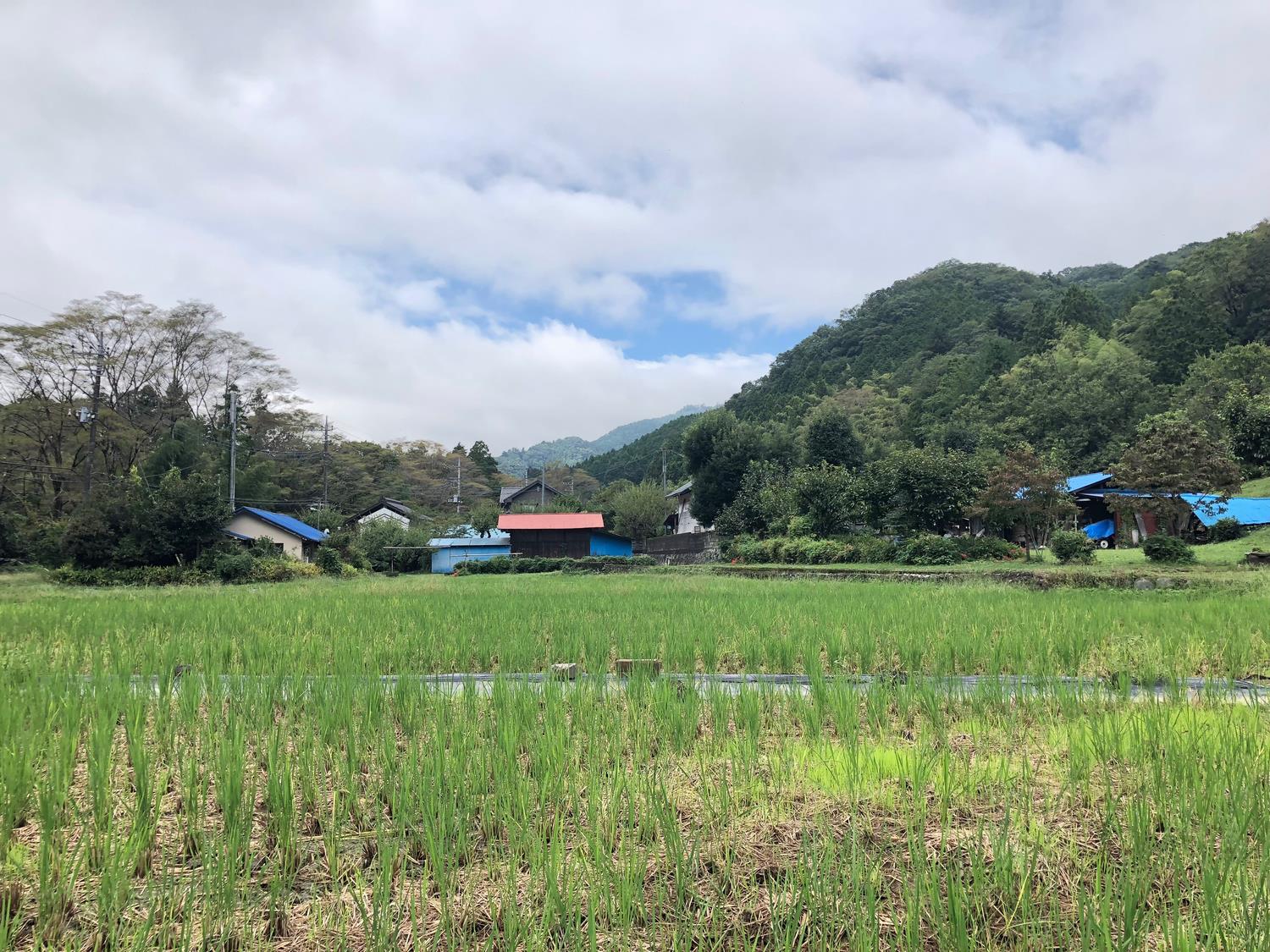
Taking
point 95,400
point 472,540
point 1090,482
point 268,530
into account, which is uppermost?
point 95,400

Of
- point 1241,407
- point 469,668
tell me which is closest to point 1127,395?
point 1241,407

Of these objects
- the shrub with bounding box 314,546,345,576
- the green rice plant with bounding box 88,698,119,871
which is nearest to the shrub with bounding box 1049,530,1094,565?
the green rice plant with bounding box 88,698,119,871

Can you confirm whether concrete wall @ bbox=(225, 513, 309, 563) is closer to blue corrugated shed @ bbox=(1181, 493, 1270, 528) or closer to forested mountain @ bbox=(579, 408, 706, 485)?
blue corrugated shed @ bbox=(1181, 493, 1270, 528)

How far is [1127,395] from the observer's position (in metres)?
33.8

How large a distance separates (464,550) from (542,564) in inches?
297

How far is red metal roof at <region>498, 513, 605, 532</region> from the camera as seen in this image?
34.4 meters

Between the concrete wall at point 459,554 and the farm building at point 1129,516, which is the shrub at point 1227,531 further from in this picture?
the concrete wall at point 459,554

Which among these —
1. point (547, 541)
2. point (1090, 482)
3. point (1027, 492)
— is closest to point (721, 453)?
point (547, 541)

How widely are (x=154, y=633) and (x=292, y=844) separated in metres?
5.93

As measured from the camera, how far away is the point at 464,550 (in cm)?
3616

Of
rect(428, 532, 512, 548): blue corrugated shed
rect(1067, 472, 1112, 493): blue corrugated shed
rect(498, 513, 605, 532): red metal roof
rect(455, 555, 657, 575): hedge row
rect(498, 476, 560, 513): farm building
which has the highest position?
rect(498, 476, 560, 513): farm building

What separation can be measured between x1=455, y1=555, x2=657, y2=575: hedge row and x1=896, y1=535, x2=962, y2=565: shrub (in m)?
12.3

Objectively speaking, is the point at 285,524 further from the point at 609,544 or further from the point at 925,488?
the point at 925,488

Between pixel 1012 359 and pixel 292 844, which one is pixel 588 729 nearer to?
pixel 292 844
